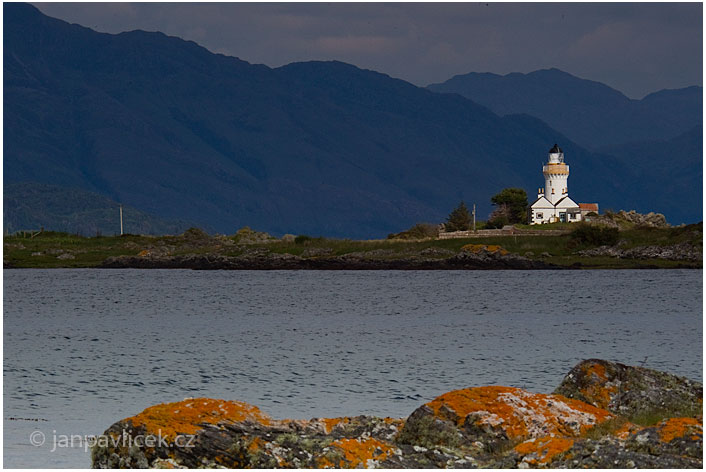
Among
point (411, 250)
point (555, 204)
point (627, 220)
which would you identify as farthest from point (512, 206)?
point (411, 250)

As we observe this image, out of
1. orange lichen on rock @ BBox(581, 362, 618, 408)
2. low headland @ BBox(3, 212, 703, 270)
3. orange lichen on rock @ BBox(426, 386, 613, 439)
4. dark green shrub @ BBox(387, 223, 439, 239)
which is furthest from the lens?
dark green shrub @ BBox(387, 223, 439, 239)

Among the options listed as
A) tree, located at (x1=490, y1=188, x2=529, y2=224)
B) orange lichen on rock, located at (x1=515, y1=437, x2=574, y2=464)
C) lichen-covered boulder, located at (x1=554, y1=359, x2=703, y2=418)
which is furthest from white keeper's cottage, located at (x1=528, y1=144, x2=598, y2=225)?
orange lichen on rock, located at (x1=515, y1=437, x2=574, y2=464)

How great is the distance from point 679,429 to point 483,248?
108108mm

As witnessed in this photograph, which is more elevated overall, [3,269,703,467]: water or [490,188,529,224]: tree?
[490,188,529,224]: tree

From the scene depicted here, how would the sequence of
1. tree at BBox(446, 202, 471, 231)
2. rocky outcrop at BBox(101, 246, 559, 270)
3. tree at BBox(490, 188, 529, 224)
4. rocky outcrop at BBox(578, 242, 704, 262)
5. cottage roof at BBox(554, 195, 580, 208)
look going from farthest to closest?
cottage roof at BBox(554, 195, 580, 208), tree at BBox(490, 188, 529, 224), tree at BBox(446, 202, 471, 231), rocky outcrop at BBox(101, 246, 559, 270), rocky outcrop at BBox(578, 242, 704, 262)

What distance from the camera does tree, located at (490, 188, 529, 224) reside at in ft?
506

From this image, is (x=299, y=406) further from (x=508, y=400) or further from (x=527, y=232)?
(x=527, y=232)

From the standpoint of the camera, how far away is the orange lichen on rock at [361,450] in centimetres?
1529

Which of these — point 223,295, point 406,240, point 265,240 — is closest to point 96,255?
point 265,240

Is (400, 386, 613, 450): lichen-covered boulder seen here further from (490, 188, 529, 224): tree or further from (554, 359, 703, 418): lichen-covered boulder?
(490, 188, 529, 224): tree

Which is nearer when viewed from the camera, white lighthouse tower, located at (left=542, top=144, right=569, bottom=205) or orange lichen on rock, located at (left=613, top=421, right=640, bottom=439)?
orange lichen on rock, located at (left=613, top=421, right=640, bottom=439)

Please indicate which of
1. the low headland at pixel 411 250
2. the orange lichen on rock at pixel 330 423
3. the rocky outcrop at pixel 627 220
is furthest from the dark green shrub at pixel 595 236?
the orange lichen on rock at pixel 330 423

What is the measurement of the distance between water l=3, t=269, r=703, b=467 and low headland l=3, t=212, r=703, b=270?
11.1 meters

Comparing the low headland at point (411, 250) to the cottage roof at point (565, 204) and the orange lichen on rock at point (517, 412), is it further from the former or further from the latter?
the orange lichen on rock at point (517, 412)
